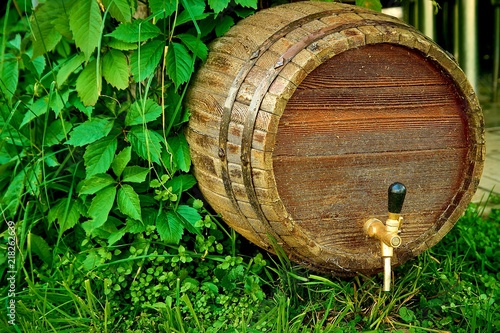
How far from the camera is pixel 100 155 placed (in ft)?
8.27

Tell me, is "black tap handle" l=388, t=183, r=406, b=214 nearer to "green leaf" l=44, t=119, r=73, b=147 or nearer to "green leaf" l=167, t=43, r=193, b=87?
"green leaf" l=167, t=43, r=193, b=87

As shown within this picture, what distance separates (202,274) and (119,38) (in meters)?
0.89

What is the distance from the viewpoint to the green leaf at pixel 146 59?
243 centimetres

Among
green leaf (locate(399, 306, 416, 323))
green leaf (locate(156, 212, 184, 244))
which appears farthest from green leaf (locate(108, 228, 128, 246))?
green leaf (locate(399, 306, 416, 323))

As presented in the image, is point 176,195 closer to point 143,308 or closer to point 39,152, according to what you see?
point 143,308

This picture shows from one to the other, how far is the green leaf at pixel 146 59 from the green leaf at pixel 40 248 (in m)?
0.74

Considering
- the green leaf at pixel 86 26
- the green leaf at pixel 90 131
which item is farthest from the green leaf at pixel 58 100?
the green leaf at pixel 86 26

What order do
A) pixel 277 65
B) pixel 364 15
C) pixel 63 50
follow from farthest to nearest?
pixel 63 50 < pixel 364 15 < pixel 277 65

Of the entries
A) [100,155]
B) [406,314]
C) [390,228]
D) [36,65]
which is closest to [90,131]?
[100,155]

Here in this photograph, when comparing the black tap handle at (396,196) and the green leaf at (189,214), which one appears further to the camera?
the green leaf at (189,214)

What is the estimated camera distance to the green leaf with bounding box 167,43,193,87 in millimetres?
2412

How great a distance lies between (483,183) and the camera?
4023 mm

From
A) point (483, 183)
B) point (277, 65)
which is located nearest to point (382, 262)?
point (277, 65)

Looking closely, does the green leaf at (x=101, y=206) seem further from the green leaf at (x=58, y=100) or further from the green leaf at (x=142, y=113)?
the green leaf at (x=58, y=100)
